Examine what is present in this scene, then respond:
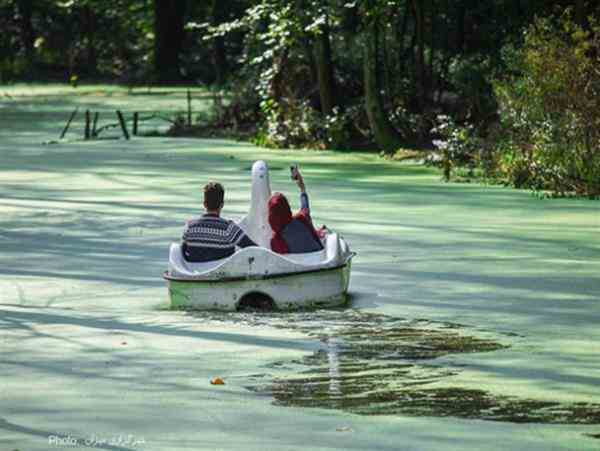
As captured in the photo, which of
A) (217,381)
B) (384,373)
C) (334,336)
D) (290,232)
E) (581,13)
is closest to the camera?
(217,381)

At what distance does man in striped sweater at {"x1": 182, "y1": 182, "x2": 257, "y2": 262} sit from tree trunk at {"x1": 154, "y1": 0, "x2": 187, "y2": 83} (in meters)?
38.0

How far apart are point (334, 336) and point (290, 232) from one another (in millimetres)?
1550

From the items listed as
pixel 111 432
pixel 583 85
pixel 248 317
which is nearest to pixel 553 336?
pixel 248 317

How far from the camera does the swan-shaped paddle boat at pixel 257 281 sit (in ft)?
35.7

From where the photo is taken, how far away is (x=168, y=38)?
161ft

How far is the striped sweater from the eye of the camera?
1106 centimetres

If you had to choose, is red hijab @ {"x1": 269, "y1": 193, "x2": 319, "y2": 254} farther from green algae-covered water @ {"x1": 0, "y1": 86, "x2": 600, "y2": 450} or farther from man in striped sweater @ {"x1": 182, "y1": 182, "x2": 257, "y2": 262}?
green algae-covered water @ {"x1": 0, "y1": 86, "x2": 600, "y2": 450}

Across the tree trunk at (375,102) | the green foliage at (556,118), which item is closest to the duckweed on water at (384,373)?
the green foliage at (556,118)

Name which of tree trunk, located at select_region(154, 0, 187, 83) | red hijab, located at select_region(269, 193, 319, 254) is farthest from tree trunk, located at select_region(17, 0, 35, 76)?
red hijab, located at select_region(269, 193, 319, 254)

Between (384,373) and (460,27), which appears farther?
(460,27)

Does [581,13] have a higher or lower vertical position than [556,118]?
higher

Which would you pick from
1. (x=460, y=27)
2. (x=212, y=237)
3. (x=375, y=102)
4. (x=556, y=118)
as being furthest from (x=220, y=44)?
(x=212, y=237)

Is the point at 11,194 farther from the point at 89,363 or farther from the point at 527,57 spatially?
the point at 89,363

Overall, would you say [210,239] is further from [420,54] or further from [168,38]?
[168,38]
